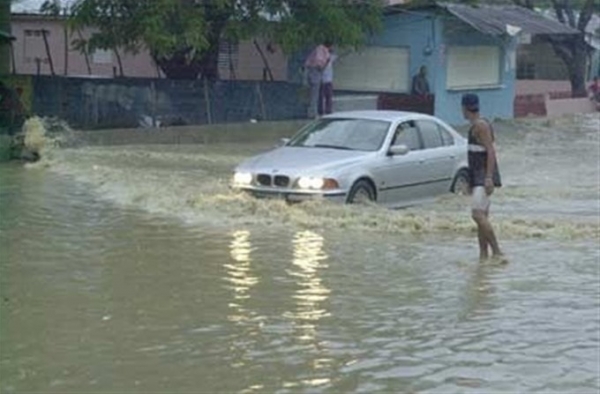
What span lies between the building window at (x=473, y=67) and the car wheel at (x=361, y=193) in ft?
70.9

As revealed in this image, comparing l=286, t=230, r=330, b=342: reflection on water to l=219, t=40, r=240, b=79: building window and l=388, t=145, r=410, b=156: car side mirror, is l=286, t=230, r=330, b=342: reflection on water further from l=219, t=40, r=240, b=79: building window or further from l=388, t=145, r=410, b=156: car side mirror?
l=219, t=40, r=240, b=79: building window

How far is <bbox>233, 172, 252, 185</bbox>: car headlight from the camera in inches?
685

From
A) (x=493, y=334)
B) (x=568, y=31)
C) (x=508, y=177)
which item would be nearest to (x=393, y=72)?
(x=568, y=31)

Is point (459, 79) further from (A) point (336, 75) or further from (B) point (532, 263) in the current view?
(B) point (532, 263)

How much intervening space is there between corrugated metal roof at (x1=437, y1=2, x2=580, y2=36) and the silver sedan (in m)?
17.9

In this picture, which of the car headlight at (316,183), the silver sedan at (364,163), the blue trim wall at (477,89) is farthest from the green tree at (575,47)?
the car headlight at (316,183)

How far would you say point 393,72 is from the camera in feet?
126

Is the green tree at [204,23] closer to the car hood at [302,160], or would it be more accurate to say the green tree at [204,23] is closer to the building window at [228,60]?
the building window at [228,60]

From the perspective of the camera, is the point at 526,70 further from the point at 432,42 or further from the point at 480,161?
the point at 480,161

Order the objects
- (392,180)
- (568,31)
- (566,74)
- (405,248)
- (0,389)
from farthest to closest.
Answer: (566,74) < (568,31) < (392,180) < (405,248) < (0,389)

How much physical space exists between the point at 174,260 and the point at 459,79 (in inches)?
1045

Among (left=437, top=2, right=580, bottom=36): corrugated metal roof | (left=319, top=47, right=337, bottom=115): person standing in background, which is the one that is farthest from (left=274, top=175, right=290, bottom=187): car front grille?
(left=437, top=2, right=580, bottom=36): corrugated metal roof

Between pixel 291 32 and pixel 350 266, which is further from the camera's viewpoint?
pixel 291 32

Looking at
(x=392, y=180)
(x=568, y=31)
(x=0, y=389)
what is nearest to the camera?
(x=0, y=389)
